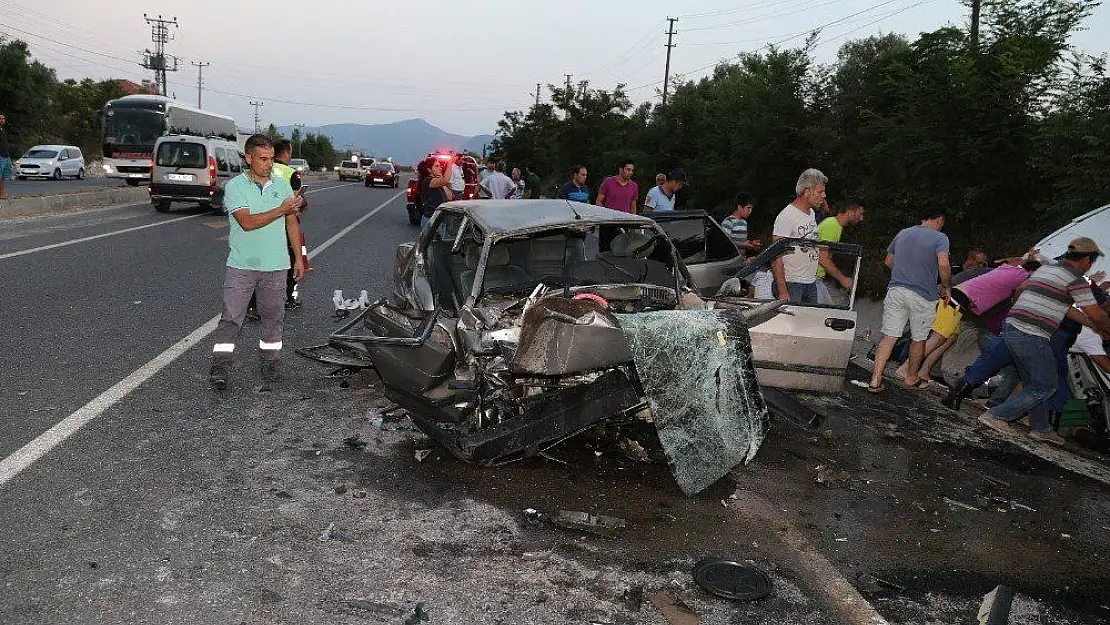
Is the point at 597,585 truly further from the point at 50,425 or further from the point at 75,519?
the point at 50,425

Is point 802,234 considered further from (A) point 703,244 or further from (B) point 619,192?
(B) point 619,192

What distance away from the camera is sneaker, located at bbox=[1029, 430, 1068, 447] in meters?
6.20

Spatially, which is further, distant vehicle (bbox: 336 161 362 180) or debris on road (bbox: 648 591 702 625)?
distant vehicle (bbox: 336 161 362 180)

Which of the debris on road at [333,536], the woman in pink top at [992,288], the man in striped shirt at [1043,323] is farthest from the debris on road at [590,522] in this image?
the woman in pink top at [992,288]

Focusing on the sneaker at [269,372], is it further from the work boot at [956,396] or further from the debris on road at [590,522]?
the work boot at [956,396]

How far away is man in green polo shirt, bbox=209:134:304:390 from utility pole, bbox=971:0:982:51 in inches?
443

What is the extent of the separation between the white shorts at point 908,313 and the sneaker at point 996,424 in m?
0.99

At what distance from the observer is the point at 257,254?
5945mm

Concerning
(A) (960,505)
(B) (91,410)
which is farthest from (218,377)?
(A) (960,505)

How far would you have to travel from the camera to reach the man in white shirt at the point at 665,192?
1070 centimetres

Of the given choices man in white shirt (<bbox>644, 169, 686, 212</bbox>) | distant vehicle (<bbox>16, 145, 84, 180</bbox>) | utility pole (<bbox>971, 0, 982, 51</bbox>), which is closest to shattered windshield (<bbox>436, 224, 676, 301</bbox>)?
man in white shirt (<bbox>644, 169, 686, 212</bbox>)

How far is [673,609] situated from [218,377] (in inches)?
154

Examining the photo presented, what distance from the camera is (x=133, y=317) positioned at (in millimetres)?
7715

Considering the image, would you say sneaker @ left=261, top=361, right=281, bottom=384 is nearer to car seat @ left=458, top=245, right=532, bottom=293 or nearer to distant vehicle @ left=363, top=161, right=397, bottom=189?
car seat @ left=458, top=245, right=532, bottom=293
